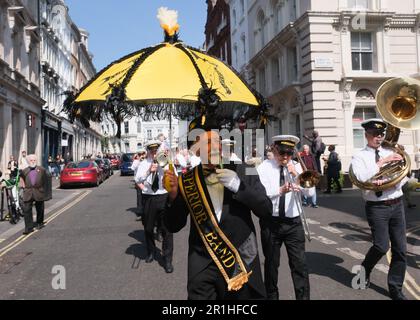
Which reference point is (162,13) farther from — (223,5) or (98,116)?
(223,5)

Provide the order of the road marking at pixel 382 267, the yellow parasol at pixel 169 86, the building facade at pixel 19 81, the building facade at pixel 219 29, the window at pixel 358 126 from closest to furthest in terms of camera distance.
→ the yellow parasol at pixel 169 86 → the road marking at pixel 382 267 → the window at pixel 358 126 → the building facade at pixel 19 81 → the building facade at pixel 219 29

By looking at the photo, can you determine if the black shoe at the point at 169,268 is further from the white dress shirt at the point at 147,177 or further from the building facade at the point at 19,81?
the building facade at the point at 19,81

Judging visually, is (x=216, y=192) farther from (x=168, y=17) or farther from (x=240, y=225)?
(x=168, y=17)

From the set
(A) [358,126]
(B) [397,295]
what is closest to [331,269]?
(B) [397,295]

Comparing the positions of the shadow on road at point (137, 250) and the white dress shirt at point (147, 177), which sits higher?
the white dress shirt at point (147, 177)

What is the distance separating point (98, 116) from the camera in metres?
4.11

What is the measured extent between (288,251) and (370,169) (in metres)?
1.38

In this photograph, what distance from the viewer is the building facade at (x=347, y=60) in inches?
811

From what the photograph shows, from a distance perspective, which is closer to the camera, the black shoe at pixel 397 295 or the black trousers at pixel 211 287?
the black trousers at pixel 211 287

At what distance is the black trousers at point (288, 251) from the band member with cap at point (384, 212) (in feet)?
3.23

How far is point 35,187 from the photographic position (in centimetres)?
962

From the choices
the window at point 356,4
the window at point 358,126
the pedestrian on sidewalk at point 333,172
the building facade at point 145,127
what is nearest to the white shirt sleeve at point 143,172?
the building facade at point 145,127
